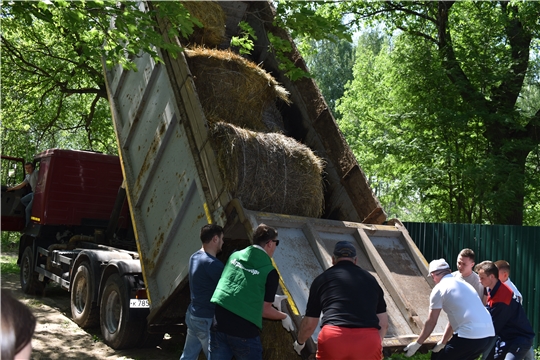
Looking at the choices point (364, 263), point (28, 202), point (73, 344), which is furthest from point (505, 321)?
point (28, 202)

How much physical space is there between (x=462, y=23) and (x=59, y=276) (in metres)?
11.6

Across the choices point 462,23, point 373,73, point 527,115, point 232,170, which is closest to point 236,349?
point 232,170

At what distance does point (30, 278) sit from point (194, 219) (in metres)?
5.92

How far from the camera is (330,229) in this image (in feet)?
18.3

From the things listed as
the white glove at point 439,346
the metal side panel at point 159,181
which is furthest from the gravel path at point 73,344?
the white glove at point 439,346

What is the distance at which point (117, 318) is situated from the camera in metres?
6.98

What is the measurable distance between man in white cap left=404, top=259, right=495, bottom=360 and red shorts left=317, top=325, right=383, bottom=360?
112 centimetres

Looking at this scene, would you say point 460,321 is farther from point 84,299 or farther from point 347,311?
point 84,299

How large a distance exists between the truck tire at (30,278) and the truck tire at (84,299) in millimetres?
2584

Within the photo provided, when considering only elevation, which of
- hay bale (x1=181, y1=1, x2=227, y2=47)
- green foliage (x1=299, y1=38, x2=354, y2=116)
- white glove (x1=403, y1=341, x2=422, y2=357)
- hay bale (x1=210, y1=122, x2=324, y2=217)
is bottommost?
white glove (x1=403, y1=341, x2=422, y2=357)

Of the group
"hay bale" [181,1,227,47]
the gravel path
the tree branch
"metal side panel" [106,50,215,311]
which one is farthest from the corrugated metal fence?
"metal side panel" [106,50,215,311]

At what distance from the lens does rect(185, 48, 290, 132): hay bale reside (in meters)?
6.22

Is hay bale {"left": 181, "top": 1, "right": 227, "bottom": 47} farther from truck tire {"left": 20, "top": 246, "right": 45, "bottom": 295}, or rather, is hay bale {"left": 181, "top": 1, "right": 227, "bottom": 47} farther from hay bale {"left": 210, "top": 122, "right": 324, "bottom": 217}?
truck tire {"left": 20, "top": 246, "right": 45, "bottom": 295}

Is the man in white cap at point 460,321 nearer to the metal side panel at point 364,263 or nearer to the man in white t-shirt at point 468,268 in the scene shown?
the metal side panel at point 364,263
